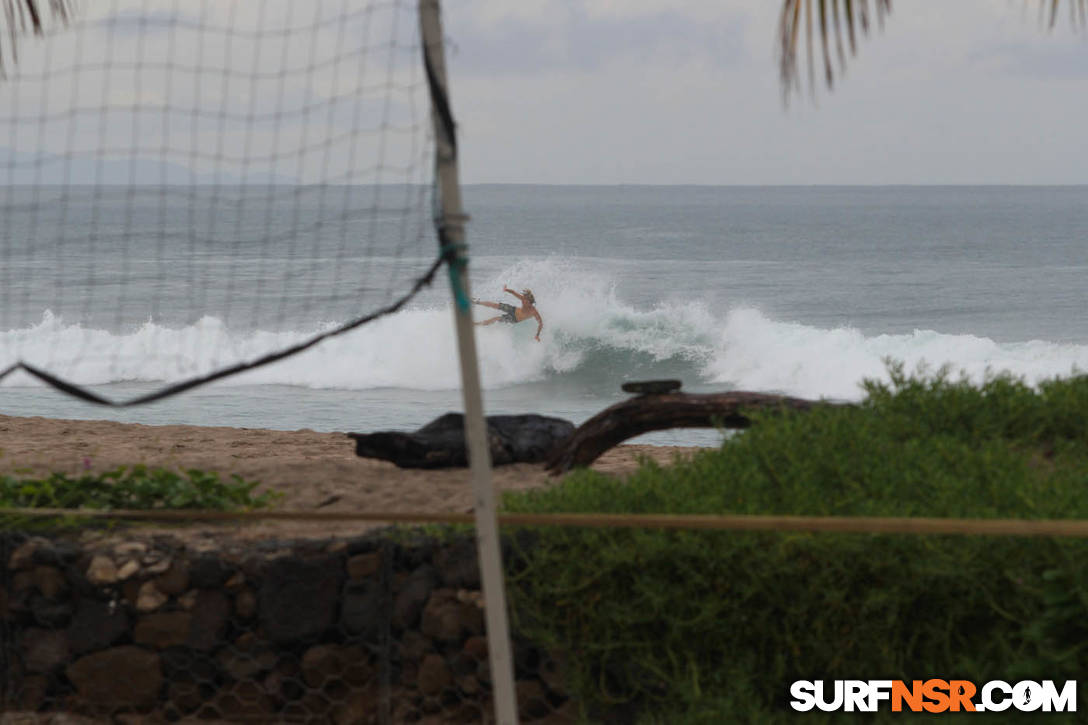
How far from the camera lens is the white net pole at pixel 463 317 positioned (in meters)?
2.47

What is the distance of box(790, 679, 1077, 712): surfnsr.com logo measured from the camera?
314 centimetres

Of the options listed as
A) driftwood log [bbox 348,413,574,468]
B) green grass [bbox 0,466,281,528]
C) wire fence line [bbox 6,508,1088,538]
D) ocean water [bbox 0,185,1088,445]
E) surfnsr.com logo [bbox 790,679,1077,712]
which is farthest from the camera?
ocean water [bbox 0,185,1088,445]

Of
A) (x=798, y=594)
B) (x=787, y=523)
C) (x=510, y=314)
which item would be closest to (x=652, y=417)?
Result: (x=798, y=594)

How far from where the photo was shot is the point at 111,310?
2748 centimetres

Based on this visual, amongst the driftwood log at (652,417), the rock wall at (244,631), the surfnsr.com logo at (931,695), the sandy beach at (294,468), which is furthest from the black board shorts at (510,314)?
the surfnsr.com logo at (931,695)

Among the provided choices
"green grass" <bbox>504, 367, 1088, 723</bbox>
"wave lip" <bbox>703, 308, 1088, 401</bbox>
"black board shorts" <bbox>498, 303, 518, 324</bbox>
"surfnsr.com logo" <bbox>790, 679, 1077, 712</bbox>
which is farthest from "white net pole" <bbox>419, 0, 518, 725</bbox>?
"black board shorts" <bbox>498, 303, 518, 324</bbox>

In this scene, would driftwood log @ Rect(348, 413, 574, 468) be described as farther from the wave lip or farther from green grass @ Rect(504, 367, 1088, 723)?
the wave lip

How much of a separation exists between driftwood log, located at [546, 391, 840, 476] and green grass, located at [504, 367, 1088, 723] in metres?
1.42

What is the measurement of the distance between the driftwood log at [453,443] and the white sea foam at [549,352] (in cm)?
1192

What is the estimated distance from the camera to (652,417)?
17.9 feet

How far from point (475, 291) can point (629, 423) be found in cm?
2404

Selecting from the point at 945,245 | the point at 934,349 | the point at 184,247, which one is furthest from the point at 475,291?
the point at 945,245

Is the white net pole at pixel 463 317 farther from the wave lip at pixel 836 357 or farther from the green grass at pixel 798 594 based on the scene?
the wave lip at pixel 836 357

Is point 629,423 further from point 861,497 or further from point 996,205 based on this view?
point 996,205
